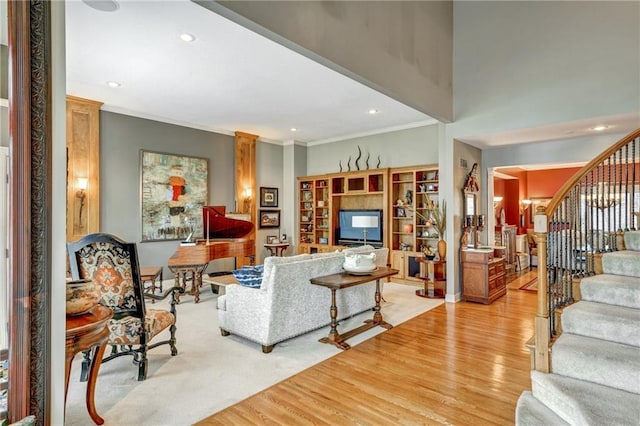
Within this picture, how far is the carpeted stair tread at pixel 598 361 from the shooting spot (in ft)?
7.30

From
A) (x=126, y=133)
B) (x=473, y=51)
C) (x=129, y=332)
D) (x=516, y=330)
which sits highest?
(x=473, y=51)

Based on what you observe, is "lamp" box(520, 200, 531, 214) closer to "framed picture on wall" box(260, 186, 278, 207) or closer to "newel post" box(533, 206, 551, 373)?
"framed picture on wall" box(260, 186, 278, 207)

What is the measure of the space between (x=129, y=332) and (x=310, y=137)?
628cm

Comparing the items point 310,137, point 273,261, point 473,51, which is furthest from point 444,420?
point 310,137

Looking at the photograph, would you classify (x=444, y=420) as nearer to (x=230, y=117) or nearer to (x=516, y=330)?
(x=516, y=330)

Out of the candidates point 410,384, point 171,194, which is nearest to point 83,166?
point 171,194

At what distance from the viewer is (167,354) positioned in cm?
342

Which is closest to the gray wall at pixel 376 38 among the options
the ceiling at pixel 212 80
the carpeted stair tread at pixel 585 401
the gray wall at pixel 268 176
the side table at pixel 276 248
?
the ceiling at pixel 212 80

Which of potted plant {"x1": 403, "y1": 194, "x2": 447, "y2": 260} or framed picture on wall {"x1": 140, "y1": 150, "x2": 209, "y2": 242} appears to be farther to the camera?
framed picture on wall {"x1": 140, "y1": 150, "x2": 209, "y2": 242}

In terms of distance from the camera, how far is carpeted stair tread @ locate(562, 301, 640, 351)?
2500 millimetres

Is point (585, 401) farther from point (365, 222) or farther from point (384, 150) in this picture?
point (384, 150)

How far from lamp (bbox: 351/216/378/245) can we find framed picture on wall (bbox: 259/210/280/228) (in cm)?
214

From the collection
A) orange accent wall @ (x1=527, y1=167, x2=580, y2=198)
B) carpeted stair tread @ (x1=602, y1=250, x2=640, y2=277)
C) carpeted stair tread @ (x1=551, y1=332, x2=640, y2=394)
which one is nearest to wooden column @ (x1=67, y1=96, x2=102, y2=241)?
carpeted stair tread @ (x1=551, y1=332, x2=640, y2=394)

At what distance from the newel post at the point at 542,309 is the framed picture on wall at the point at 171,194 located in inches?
236
